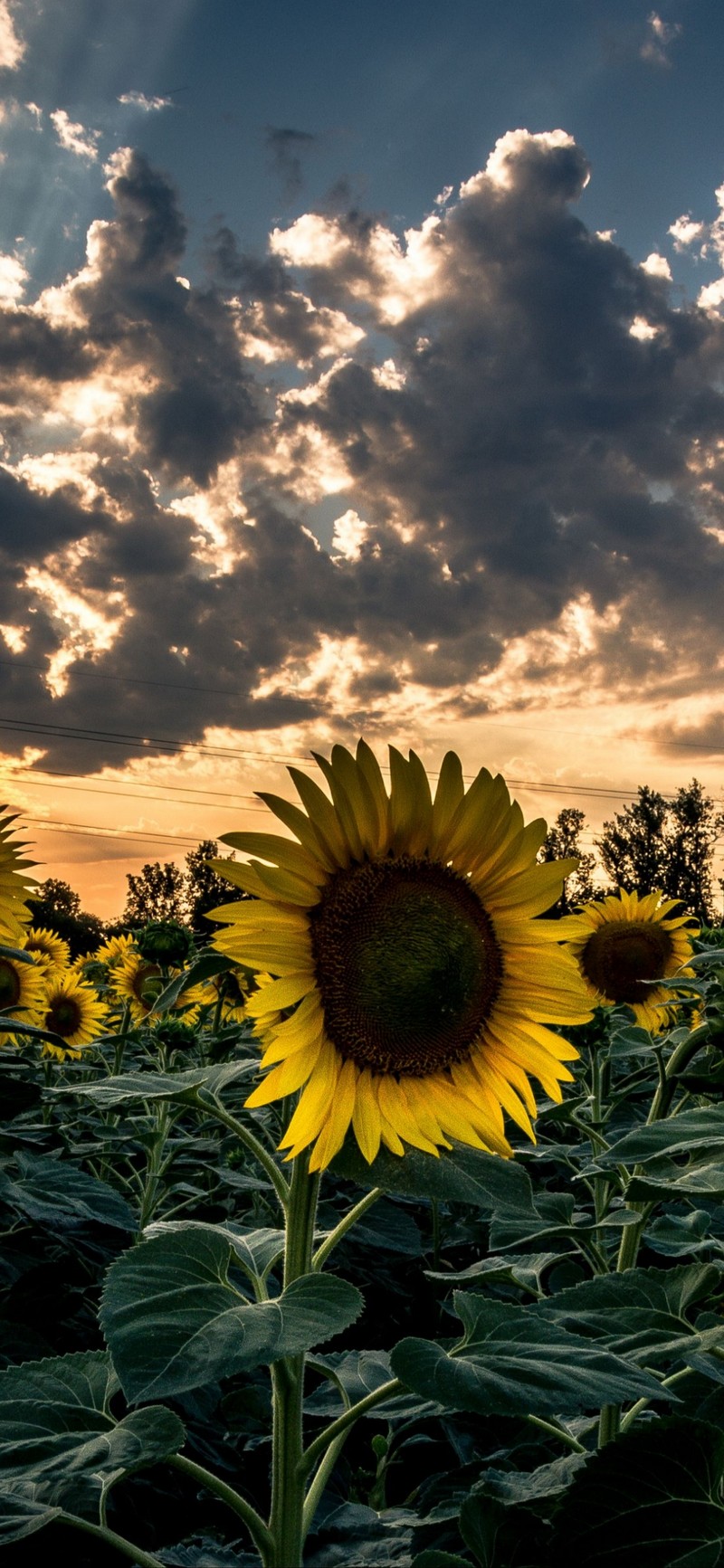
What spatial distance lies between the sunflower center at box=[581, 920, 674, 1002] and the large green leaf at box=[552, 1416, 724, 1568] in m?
3.59

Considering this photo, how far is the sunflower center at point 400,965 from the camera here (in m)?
1.72

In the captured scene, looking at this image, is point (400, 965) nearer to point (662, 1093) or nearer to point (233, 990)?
point (662, 1093)

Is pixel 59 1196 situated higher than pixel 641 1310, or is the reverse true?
pixel 641 1310

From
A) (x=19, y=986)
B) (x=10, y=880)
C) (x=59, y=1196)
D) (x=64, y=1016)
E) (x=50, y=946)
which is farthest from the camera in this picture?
(x=50, y=946)

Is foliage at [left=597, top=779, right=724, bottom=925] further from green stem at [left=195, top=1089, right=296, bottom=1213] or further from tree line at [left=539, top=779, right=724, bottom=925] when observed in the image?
Result: green stem at [left=195, top=1089, right=296, bottom=1213]

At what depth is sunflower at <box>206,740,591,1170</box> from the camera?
1.65 m

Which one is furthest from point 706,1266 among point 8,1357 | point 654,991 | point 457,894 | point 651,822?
point 651,822

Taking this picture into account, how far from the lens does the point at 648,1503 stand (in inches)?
46.7

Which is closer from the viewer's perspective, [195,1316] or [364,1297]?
[195,1316]

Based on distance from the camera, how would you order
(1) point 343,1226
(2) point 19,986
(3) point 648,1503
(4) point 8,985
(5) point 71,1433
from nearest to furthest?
1. (3) point 648,1503
2. (5) point 71,1433
3. (1) point 343,1226
4. (4) point 8,985
5. (2) point 19,986

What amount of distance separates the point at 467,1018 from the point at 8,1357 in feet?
3.81

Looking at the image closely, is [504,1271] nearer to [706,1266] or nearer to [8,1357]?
[706,1266]

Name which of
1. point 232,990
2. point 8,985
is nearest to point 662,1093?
point 232,990

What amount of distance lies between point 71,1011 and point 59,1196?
14.8 ft
